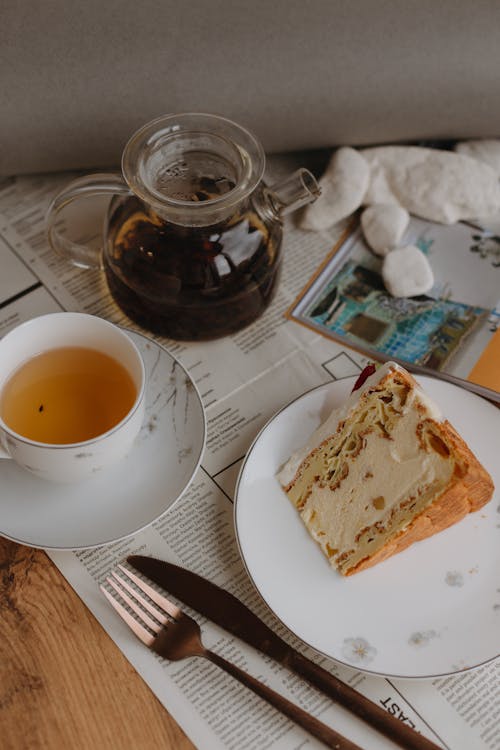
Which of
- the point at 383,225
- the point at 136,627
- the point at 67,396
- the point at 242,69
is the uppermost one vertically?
the point at 242,69

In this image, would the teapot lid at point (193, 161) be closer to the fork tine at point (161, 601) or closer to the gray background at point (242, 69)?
the gray background at point (242, 69)

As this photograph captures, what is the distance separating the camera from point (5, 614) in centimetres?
72

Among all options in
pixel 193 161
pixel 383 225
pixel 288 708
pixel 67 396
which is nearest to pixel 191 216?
pixel 193 161

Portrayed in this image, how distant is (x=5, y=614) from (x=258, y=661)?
226mm

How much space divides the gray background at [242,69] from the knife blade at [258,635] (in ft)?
1.56

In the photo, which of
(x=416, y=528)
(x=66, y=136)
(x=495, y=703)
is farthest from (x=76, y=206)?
(x=495, y=703)

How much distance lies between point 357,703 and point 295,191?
1.54 feet

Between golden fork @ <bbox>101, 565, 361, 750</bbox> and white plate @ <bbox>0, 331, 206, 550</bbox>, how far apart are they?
54mm

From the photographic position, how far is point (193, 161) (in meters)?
0.78

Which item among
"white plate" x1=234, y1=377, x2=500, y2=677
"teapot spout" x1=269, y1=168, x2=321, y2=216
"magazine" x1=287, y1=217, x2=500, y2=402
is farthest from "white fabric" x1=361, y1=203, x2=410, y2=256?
"white plate" x1=234, y1=377, x2=500, y2=677

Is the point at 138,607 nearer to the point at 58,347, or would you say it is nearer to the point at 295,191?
the point at 58,347

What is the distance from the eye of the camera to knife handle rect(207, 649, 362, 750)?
667 mm

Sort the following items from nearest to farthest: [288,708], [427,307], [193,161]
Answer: [288,708] < [193,161] < [427,307]

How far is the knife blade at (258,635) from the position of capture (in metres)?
0.67
